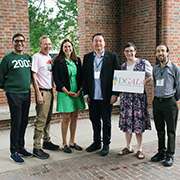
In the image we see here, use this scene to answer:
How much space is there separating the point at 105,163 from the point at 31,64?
207 centimetres

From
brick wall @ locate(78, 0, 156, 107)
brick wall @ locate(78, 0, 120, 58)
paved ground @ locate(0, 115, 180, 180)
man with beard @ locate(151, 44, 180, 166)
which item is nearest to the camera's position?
paved ground @ locate(0, 115, 180, 180)

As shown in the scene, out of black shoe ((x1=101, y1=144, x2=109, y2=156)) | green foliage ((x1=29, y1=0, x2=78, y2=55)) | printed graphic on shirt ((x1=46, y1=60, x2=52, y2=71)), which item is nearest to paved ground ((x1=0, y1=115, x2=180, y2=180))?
black shoe ((x1=101, y1=144, x2=109, y2=156))

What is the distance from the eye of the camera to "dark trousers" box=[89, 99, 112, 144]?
4.62m

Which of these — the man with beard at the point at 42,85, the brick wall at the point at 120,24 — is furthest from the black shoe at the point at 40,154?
the brick wall at the point at 120,24

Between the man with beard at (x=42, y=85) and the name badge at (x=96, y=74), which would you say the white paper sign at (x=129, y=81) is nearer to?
the name badge at (x=96, y=74)

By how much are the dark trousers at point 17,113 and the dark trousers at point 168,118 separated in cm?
218

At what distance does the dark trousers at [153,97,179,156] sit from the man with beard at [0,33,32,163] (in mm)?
2172

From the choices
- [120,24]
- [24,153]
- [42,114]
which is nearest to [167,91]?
[42,114]

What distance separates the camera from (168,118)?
4141 mm

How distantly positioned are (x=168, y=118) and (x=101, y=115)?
120 centimetres

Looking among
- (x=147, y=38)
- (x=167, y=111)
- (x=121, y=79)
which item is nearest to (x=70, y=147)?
(x=121, y=79)

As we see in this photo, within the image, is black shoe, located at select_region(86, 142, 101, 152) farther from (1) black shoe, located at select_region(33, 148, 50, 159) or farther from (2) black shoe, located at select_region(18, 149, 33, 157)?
(2) black shoe, located at select_region(18, 149, 33, 157)

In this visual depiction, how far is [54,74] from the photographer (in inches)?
179

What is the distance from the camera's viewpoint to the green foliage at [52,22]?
10.6m
